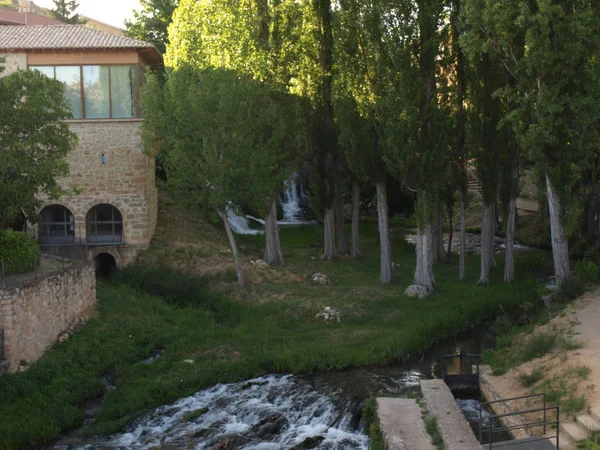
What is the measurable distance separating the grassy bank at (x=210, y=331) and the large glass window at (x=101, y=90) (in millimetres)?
5000

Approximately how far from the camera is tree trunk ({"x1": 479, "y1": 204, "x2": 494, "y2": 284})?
2484 centimetres

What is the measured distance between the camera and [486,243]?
2519 cm

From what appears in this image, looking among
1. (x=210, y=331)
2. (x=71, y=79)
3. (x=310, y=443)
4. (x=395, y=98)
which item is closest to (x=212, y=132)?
(x=395, y=98)

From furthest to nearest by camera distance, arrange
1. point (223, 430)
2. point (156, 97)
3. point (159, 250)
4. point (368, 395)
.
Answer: point (159, 250), point (156, 97), point (368, 395), point (223, 430)

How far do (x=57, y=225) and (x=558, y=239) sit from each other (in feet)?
55.4

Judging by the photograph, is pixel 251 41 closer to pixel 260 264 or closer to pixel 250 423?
pixel 260 264

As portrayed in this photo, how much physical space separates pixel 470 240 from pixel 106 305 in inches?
852

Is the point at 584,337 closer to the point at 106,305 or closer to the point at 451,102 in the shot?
the point at 451,102

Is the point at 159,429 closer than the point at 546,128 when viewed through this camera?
Yes

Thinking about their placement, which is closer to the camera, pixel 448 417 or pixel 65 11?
pixel 448 417

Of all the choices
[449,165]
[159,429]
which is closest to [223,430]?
[159,429]

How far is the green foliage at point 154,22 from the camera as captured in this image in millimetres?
36344

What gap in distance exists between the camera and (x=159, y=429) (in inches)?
556

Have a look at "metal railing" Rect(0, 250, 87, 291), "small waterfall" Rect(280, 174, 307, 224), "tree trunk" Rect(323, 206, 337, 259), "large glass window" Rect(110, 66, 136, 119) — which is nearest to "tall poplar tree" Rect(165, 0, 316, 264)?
"large glass window" Rect(110, 66, 136, 119)
